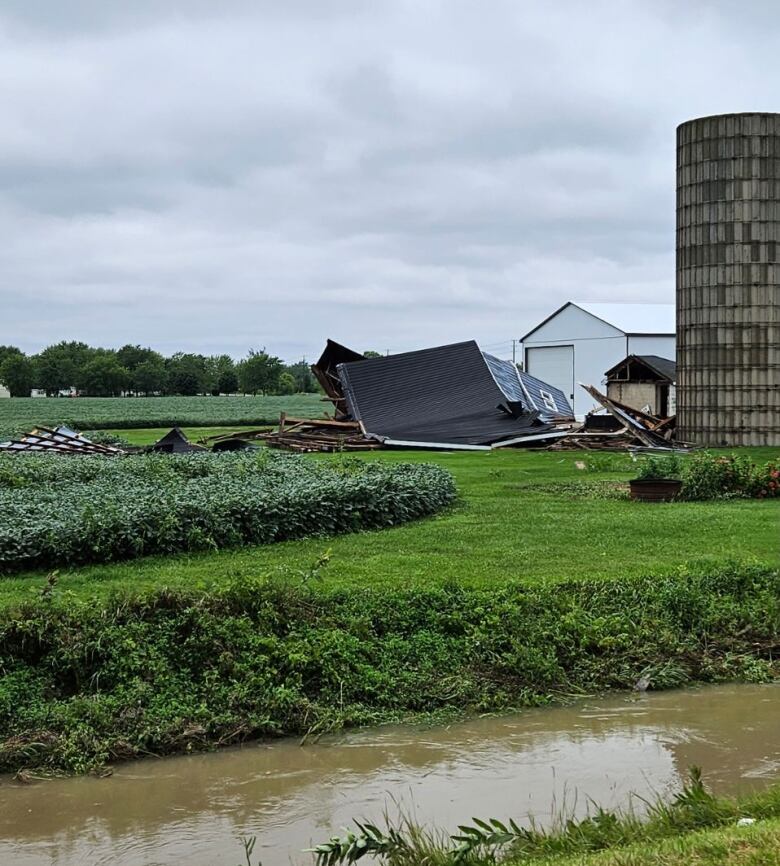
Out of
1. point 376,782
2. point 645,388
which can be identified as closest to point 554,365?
point 645,388

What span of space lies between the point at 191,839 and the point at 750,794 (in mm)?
3051

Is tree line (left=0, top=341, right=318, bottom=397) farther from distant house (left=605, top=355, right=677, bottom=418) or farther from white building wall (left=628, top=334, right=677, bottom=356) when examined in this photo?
distant house (left=605, top=355, right=677, bottom=418)

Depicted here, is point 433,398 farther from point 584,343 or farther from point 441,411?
point 584,343

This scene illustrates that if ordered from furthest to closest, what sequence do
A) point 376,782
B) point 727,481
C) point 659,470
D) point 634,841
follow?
1. point 727,481
2. point 659,470
3. point 376,782
4. point 634,841

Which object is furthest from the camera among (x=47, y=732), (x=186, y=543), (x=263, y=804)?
(x=186, y=543)

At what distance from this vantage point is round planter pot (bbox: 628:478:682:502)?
54.9 ft

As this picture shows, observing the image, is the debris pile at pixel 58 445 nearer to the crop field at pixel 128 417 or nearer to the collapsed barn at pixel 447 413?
the collapsed barn at pixel 447 413

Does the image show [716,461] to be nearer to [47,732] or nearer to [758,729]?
[758,729]

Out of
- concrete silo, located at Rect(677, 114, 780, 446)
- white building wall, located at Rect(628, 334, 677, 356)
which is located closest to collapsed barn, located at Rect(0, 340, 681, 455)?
concrete silo, located at Rect(677, 114, 780, 446)

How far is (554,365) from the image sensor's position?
189 feet

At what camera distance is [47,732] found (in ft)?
23.6

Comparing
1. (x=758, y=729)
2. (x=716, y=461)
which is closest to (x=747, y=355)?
(x=716, y=461)

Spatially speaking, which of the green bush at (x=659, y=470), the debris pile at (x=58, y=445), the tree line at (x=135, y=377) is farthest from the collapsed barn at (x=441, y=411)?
the tree line at (x=135, y=377)

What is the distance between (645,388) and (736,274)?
33.8 feet
